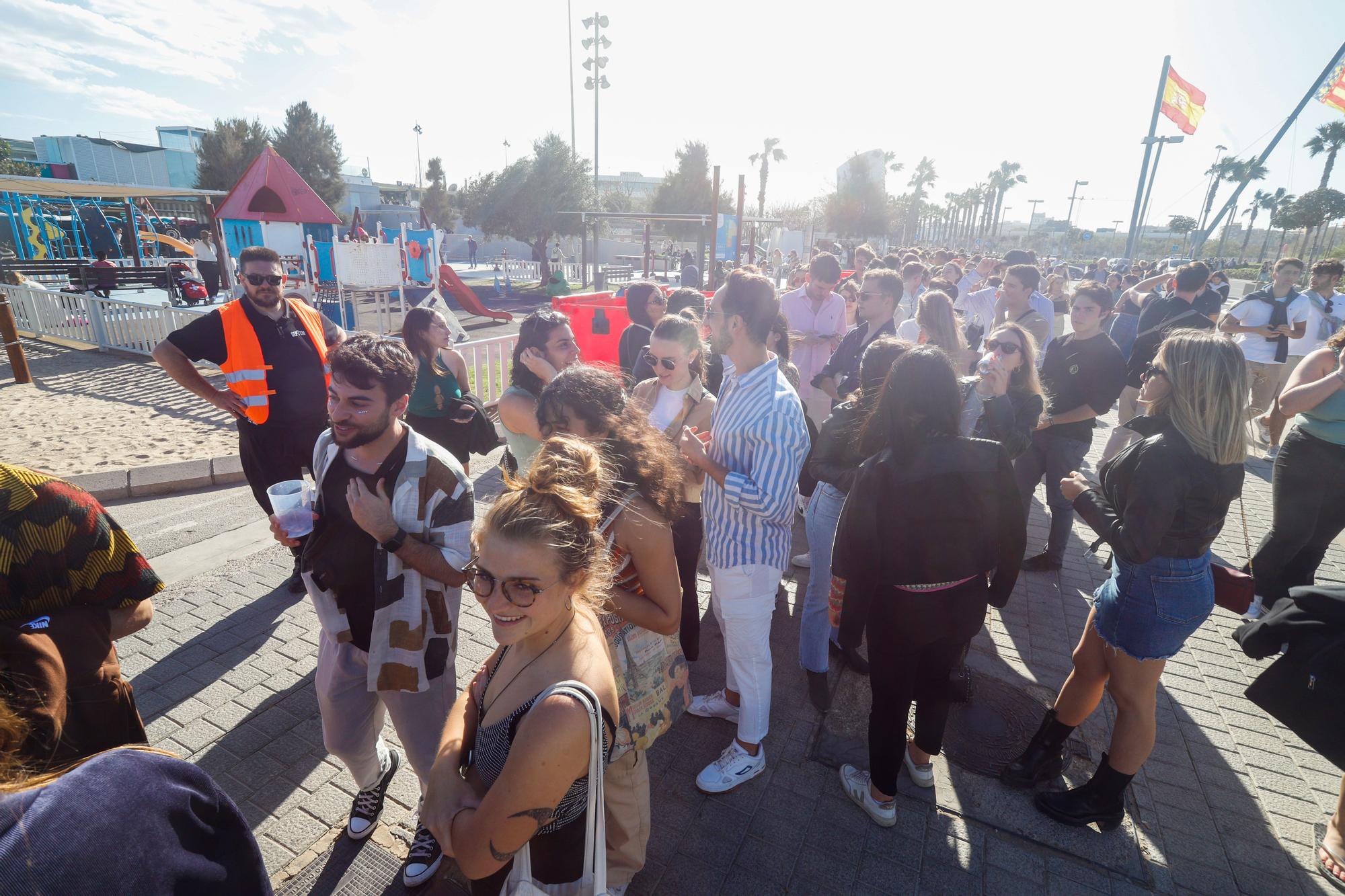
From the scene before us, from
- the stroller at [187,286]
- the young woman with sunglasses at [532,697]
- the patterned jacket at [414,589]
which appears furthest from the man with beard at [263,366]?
the stroller at [187,286]

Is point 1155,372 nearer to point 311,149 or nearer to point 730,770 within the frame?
point 730,770

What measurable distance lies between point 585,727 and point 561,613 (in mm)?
290

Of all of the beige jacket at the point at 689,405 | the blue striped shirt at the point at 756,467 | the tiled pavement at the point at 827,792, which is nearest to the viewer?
the tiled pavement at the point at 827,792

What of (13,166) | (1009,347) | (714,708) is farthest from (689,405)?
(13,166)

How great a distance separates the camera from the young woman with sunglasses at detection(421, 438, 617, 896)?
1.27m

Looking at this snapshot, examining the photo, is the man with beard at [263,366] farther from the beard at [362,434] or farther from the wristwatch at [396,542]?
the wristwatch at [396,542]

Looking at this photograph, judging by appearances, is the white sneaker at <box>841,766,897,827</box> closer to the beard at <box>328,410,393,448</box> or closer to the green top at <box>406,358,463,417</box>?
the beard at <box>328,410,393,448</box>

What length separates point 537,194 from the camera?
3105cm

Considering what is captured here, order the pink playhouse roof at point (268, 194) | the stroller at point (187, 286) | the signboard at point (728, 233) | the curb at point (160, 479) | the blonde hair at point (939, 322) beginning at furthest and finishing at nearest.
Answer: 1. the signboard at point (728, 233)
2. the stroller at point (187, 286)
3. the pink playhouse roof at point (268, 194)
4. the curb at point (160, 479)
5. the blonde hair at point (939, 322)

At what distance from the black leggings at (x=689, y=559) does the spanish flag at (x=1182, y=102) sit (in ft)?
83.0

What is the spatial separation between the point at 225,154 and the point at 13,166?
15490 millimetres

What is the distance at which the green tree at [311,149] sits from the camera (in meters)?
36.8

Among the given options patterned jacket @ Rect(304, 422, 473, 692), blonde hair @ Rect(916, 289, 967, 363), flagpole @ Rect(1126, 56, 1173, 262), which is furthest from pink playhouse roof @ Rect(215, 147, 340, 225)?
flagpole @ Rect(1126, 56, 1173, 262)

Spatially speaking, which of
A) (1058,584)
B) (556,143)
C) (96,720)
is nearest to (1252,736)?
(1058,584)
